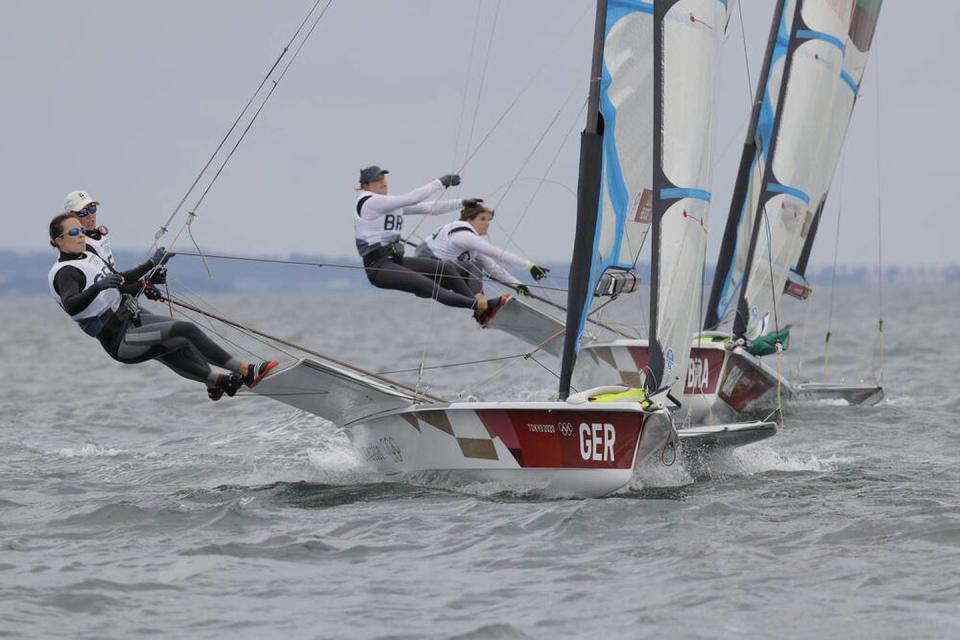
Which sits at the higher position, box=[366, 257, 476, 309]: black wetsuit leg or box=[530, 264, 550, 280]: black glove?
box=[530, 264, 550, 280]: black glove

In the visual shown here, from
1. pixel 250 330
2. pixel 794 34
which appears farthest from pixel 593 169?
pixel 794 34

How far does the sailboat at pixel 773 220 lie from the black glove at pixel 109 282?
4.34 metres

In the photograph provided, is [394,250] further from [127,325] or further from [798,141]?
[798,141]

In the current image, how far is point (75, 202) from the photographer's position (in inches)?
327

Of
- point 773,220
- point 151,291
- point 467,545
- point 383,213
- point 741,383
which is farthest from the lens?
point 773,220

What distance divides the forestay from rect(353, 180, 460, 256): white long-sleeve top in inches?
137

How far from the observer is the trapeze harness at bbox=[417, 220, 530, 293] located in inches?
415

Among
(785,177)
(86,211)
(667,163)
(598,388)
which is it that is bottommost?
(598,388)

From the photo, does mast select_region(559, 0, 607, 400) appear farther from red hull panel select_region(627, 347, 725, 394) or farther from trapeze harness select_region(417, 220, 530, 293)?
red hull panel select_region(627, 347, 725, 394)

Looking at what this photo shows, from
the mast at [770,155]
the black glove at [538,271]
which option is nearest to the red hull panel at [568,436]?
the black glove at [538,271]

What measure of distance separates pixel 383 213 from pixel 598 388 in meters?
2.51

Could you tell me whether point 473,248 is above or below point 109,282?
above

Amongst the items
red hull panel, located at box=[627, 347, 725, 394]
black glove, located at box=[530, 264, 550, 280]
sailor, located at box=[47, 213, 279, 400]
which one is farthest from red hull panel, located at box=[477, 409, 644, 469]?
red hull panel, located at box=[627, 347, 725, 394]

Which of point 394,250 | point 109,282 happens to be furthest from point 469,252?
point 109,282
